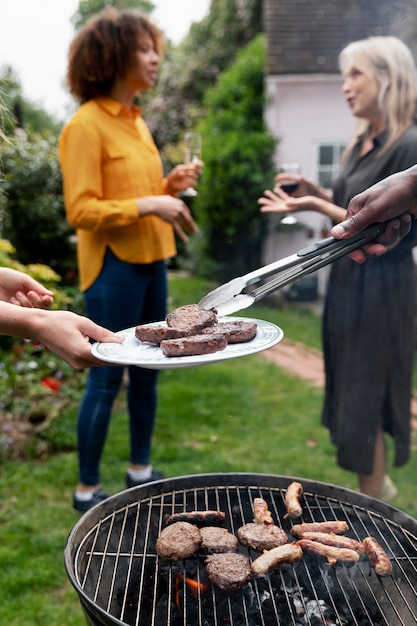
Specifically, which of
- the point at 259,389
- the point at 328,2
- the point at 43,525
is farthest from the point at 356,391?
the point at 328,2

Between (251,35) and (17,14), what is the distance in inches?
664

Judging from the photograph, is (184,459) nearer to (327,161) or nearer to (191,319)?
(191,319)

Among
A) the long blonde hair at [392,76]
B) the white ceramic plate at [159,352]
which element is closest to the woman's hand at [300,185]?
the long blonde hair at [392,76]

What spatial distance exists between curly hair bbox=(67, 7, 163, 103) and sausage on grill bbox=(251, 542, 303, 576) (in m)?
2.63

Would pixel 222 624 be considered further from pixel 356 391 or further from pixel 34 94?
pixel 34 94

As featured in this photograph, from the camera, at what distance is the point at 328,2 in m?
9.96

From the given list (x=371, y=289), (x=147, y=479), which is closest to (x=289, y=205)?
(x=371, y=289)

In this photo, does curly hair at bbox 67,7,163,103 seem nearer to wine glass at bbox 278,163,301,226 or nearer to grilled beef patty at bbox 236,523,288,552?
wine glass at bbox 278,163,301,226

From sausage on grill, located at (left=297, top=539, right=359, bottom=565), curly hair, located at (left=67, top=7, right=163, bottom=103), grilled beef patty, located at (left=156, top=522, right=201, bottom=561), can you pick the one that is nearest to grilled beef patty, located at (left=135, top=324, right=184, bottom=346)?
grilled beef patty, located at (left=156, top=522, right=201, bottom=561)

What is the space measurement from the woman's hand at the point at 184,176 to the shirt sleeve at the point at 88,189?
55 centimetres

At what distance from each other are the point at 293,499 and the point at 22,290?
1.23 m

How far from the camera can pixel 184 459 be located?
4.14m

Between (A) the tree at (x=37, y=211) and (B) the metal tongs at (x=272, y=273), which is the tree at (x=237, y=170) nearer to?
(A) the tree at (x=37, y=211)

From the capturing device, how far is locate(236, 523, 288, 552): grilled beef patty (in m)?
1.91
